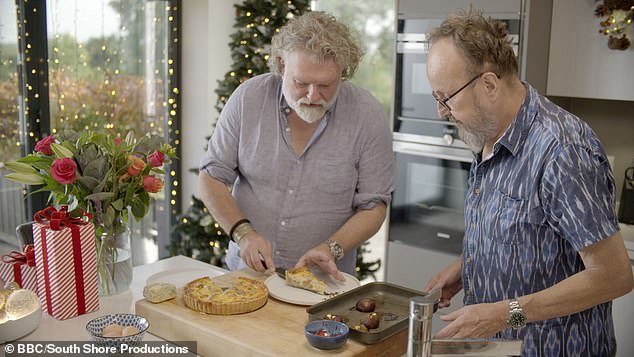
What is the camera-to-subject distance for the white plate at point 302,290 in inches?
67.5

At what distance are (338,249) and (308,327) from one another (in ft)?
1.93

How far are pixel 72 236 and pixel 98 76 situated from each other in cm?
233

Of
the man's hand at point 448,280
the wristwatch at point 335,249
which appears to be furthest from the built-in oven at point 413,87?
A: the man's hand at point 448,280

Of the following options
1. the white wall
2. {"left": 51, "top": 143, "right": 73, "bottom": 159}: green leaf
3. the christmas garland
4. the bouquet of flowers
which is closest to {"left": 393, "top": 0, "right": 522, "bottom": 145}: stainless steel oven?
the christmas garland

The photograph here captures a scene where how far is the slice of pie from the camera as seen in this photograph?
5.84ft

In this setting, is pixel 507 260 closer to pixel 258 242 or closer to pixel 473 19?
pixel 473 19

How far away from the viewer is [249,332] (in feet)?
5.00

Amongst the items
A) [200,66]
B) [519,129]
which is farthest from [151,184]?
[200,66]

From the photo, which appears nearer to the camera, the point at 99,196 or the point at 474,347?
the point at 474,347

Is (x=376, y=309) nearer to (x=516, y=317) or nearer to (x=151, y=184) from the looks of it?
(x=516, y=317)

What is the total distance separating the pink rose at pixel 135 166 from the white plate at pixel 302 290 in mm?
454

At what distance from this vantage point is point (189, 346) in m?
1.58

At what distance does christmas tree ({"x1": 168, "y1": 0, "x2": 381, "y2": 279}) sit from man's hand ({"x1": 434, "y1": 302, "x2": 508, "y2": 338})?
2.24 meters

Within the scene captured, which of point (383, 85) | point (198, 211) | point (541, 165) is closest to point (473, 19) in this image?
point (541, 165)
